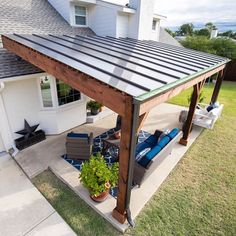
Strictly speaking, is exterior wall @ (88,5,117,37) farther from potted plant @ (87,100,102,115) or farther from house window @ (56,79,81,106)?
house window @ (56,79,81,106)

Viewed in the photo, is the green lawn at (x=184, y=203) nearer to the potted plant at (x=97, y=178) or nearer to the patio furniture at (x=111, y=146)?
the potted plant at (x=97, y=178)

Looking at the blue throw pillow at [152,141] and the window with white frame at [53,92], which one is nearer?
the blue throw pillow at [152,141]

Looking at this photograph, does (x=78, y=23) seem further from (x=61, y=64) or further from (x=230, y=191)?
(x=230, y=191)

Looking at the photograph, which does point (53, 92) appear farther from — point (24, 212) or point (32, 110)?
point (24, 212)

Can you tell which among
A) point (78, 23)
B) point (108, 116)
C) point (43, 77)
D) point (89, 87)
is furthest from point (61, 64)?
point (78, 23)

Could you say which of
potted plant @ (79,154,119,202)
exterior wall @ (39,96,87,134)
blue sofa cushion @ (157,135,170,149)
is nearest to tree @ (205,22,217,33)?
exterior wall @ (39,96,87,134)

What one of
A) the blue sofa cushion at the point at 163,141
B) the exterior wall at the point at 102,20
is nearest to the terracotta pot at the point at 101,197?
the blue sofa cushion at the point at 163,141
